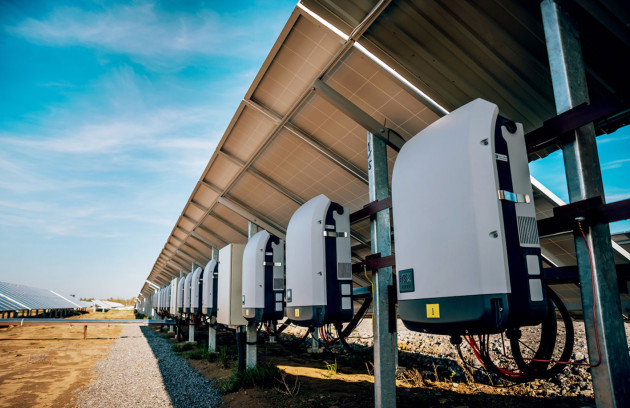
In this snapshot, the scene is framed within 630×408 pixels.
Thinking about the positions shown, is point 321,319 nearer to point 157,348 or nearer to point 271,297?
point 271,297

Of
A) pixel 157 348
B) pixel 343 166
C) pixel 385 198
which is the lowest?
pixel 157 348

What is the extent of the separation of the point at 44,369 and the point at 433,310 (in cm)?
1086

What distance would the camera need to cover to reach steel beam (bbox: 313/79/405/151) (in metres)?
4.45

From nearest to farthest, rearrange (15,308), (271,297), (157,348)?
(271,297) < (157,348) < (15,308)

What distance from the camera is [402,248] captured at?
10.1 feet

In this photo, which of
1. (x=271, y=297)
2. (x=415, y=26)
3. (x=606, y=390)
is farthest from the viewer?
(x=271, y=297)

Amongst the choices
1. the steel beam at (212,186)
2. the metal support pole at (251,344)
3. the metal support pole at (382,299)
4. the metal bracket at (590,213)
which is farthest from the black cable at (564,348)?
the steel beam at (212,186)

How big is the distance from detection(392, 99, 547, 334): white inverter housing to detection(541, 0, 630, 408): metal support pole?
265 millimetres

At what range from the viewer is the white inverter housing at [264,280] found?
A: 642 cm

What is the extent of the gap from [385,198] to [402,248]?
131cm

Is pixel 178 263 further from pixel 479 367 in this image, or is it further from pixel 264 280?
pixel 479 367

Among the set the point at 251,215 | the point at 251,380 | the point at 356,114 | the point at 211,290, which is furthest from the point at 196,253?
the point at 356,114

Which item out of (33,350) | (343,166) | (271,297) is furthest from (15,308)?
(343,166)

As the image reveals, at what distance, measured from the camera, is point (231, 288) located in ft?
26.0
